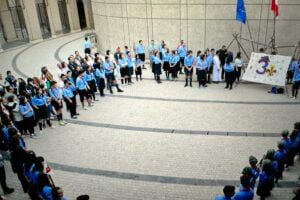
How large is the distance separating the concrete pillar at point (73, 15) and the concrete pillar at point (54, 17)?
4.90ft

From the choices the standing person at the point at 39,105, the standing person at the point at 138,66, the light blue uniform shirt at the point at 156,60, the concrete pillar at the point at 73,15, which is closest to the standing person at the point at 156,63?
the light blue uniform shirt at the point at 156,60

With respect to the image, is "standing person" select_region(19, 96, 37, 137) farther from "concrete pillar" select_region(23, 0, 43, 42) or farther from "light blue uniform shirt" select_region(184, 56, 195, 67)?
"concrete pillar" select_region(23, 0, 43, 42)

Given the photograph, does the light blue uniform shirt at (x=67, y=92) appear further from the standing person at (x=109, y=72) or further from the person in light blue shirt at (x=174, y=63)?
the person in light blue shirt at (x=174, y=63)

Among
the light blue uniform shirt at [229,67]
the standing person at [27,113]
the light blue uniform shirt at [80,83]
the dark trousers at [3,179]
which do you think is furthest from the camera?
the light blue uniform shirt at [229,67]

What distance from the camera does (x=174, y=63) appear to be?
14.3 m

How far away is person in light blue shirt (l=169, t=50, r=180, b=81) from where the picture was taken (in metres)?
14.2

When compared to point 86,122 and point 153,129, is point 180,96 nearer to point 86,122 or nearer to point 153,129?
point 153,129

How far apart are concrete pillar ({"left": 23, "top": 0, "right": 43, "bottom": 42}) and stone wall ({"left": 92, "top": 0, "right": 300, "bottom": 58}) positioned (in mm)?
8665

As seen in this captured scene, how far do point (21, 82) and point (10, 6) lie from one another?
1788cm

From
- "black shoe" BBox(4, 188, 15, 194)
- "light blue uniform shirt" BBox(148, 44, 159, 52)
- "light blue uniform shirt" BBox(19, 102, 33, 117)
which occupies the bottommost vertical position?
"black shoe" BBox(4, 188, 15, 194)

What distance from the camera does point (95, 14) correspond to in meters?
20.8

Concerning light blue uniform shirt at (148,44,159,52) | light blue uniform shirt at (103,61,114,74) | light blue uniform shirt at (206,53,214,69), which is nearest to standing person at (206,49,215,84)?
light blue uniform shirt at (206,53,214,69)

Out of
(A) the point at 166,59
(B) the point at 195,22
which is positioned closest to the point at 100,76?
(A) the point at 166,59

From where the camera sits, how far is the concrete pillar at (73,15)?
92.7 ft
